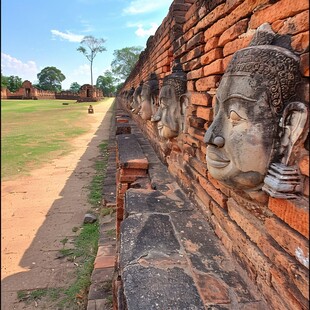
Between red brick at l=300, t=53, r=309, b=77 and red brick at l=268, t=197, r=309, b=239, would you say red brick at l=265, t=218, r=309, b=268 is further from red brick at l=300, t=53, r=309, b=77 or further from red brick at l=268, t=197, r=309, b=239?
red brick at l=300, t=53, r=309, b=77

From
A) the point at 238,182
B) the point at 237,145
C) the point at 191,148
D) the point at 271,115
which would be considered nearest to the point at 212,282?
the point at 238,182

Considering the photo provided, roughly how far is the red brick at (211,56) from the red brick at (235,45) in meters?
0.08

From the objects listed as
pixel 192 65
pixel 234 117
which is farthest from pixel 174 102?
pixel 234 117

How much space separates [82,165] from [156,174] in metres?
5.09

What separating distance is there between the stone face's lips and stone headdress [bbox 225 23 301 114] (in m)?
0.35

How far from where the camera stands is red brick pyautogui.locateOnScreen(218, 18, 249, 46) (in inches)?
62.8

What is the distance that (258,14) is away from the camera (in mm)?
1448

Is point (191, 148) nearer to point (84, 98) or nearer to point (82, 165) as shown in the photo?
point (82, 165)

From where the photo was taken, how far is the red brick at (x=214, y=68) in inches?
74.5

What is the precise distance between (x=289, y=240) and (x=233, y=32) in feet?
3.91

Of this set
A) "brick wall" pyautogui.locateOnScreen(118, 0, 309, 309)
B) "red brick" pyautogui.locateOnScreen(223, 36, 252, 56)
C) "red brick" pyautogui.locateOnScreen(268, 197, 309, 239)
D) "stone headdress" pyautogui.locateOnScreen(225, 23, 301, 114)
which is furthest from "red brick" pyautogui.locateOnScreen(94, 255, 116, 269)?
"stone headdress" pyautogui.locateOnScreen(225, 23, 301, 114)

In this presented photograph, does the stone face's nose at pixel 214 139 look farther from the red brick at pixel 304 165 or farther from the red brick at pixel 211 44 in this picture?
the red brick at pixel 211 44

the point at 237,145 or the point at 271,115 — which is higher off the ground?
the point at 271,115

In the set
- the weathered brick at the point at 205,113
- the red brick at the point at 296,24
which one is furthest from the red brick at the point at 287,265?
the weathered brick at the point at 205,113
